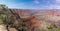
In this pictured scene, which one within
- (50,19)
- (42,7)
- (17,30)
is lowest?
(17,30)

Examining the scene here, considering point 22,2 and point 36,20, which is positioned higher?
point 22,2

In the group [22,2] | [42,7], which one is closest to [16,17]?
[22,2]

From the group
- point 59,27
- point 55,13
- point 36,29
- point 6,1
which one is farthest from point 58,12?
point 6,1

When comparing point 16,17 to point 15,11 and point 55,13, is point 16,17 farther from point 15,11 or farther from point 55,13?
point 55,13

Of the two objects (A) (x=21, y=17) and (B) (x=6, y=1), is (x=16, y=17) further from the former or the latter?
(B) (x=6, y=1)

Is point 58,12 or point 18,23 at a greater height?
point 58,12

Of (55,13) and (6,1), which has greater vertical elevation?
(6,1)

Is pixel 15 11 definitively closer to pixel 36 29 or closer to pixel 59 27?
pixel 36 29

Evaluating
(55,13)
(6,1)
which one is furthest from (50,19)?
(6,1)
